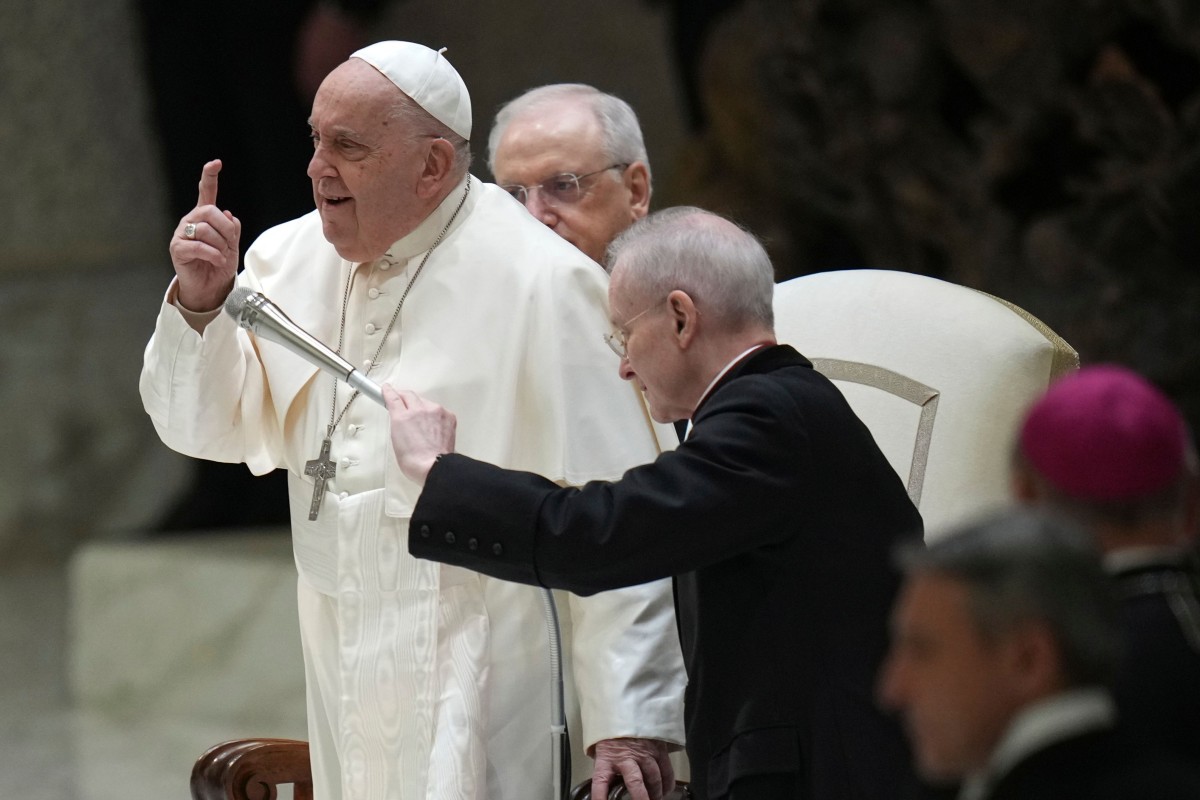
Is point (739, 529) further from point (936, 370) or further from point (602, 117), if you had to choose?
point (602, 117)

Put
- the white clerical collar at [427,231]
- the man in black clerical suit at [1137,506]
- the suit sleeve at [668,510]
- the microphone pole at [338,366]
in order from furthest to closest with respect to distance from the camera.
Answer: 1. the white clerical collar at [427,231]
2. the microphone pole at [338,366]
3. the suit sleeve at [668,510]
4. the man in black clerical suit at [1137,506]

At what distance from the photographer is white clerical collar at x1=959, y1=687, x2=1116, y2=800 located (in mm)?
1255

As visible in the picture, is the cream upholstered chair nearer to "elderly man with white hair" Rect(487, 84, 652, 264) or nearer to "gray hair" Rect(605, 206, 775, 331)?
"elderly man with white hair" Rect(487, 84, 652, 264)

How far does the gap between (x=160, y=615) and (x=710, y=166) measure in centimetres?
330

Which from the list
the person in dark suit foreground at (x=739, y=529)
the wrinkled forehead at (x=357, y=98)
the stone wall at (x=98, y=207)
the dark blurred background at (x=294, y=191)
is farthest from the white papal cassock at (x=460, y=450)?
the stone wall at (x=98, y=207)

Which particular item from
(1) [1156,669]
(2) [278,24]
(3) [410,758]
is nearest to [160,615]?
(2) [278,24]

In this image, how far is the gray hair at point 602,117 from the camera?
3676 millimetres

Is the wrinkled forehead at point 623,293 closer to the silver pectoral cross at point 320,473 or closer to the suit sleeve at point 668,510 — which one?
the suit sleeve at point 668,510

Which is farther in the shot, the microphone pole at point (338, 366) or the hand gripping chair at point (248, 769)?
the hand gripping chair at point (248, 769)

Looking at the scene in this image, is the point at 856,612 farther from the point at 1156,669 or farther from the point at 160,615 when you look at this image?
the point at 160,615

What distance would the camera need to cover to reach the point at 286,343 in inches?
105

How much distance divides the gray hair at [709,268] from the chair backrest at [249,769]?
4.13 feet

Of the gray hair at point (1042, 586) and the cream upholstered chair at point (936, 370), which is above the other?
the cream upholstered chair at point (936, 370)

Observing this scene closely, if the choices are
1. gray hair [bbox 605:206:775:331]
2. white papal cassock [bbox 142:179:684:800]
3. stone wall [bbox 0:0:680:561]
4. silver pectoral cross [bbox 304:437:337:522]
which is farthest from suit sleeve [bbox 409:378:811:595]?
stone wall [bbox 0:0:680:561]
